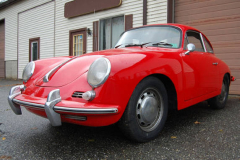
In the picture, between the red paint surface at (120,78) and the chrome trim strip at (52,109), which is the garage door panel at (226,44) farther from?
the chrome trim strip at (52,109)

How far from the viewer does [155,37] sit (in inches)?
120

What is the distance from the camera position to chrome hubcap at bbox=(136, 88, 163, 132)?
214 cm

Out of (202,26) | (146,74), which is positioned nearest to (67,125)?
(146,74)

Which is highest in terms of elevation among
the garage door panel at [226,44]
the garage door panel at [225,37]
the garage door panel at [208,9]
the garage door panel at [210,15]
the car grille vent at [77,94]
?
the garage door panel at [208,9]

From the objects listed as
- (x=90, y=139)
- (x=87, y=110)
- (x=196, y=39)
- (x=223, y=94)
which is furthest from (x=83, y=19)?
(x=87, y=110)

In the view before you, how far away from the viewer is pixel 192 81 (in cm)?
275

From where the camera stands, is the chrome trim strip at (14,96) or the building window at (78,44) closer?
the chrome trim strip at (14,96)

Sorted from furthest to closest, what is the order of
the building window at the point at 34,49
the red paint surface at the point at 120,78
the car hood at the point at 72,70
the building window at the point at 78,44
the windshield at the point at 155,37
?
the building window at the point at 34,49
the building window at the point at 78,44
the windshield at the point at 155,37
the car hood at the point at 72,70
the red paint surface at the point at 120,78

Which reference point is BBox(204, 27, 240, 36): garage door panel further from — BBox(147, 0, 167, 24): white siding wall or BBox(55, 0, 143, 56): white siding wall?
BBox(55, 0, 143, 56): white siding wall

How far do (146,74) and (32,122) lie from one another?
6.68 feet

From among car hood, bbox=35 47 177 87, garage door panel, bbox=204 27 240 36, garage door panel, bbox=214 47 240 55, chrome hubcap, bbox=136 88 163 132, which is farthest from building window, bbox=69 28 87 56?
chrome hubcap, bbox=136 88 163 132

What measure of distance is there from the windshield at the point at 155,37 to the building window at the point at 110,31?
17.2 ft

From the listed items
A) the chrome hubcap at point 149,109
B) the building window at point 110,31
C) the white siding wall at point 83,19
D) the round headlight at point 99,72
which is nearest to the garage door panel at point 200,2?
the white siding wall at point 83,19

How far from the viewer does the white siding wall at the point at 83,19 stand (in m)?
7.95
